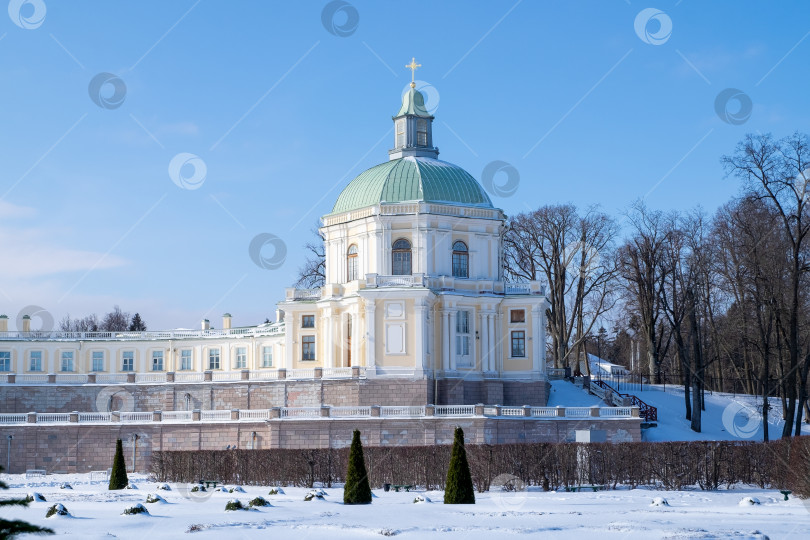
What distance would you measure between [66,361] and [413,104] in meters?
27.9

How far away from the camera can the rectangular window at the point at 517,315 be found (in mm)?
62844

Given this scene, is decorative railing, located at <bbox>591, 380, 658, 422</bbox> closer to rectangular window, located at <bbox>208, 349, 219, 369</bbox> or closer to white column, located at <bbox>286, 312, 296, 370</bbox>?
white column, located at <bbox>286, 312, 296, 370</bbox>

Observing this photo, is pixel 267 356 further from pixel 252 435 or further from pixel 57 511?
pixel 57 511

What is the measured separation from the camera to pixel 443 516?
28984mm

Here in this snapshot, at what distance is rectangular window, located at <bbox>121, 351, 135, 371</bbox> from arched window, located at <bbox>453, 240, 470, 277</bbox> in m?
23.9

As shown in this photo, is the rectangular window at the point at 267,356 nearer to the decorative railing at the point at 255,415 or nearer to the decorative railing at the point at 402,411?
the decorative railing at the point at 255,415

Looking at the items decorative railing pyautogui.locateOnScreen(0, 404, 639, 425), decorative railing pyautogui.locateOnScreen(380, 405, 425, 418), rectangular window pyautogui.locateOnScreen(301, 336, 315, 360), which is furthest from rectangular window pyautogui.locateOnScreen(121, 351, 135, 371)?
decorative railing pyautogui.locateOnScreen(380, 405, 425, 418)

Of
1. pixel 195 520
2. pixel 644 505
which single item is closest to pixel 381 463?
pixel 644 505

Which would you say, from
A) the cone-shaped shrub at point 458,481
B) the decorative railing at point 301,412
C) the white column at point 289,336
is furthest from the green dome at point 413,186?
the cone-shaped shrub at point 458,481

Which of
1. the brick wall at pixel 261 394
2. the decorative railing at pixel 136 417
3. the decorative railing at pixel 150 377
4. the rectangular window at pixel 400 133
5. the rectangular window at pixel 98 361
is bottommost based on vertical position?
the decorative railing at pixel 136 417

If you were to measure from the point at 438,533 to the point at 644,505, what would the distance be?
9655mm

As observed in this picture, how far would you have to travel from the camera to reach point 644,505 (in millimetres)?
32750

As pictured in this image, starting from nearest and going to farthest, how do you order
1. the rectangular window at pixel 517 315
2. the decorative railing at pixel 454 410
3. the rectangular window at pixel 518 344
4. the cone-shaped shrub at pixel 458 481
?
the cone-shaped shrub at pixel 458 481
the decorative railing at pixel 454 410
the rectangular window at pixel 518 344
the rectangular window at pixel 517 315

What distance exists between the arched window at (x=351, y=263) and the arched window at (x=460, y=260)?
5.63 meters
